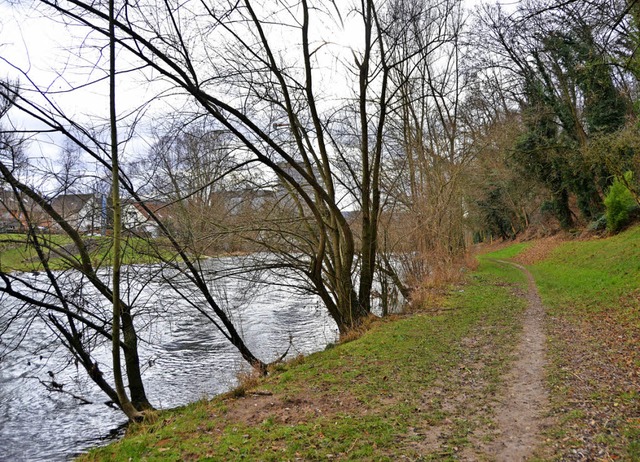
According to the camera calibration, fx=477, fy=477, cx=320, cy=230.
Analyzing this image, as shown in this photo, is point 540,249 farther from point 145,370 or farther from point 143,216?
point 143,216

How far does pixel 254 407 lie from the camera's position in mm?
6066

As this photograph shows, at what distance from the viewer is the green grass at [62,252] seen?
702cm

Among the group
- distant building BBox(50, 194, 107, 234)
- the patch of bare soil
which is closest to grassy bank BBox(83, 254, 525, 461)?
distant building BBox(50, 194, 107, 234)

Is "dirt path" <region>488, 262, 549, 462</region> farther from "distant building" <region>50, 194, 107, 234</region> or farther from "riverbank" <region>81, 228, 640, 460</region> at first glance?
"distant building" <region>50, 194, 107, 234</region>

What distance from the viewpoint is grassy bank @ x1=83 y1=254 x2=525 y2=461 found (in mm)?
4543

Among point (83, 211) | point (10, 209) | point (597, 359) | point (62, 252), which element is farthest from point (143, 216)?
point (597, 359)

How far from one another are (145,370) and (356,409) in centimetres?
678

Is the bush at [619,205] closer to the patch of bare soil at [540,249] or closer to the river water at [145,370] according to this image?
the patch of bare soil at [540,249]

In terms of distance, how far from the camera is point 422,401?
5.61 meters

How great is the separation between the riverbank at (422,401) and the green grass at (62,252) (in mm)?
2440

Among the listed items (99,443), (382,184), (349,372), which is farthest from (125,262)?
(382,184)

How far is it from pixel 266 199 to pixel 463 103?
42.3 feet

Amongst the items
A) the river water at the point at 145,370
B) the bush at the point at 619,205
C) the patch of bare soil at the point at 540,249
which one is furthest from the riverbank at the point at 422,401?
the patch of bare soil at the point at 540,249

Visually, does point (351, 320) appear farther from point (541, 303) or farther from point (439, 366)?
point (541, 303)
